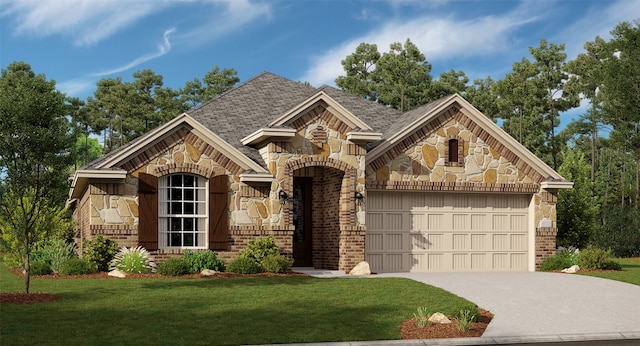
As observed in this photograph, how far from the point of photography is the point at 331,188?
24344 mm

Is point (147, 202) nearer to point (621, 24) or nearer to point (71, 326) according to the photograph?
point (71, 326)

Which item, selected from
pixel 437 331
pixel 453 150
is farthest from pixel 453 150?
pixel 437 331

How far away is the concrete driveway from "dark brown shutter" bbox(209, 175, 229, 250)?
532cm

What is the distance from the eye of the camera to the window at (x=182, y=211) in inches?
864

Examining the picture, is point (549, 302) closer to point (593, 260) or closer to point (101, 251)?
point (593, 260)

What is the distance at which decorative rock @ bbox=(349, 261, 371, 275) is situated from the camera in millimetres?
22484

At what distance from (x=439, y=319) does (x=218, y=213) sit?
1014cm

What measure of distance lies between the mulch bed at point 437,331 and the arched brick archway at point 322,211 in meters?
9.38

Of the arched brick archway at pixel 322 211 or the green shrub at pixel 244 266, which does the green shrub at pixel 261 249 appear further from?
the arched brick archway at pixel 322 211

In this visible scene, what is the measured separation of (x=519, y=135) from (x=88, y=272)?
4039cm

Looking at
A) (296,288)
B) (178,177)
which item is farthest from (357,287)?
(178,177)

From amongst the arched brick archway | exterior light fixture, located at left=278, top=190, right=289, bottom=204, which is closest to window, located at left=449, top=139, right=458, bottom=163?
the arched brick archway

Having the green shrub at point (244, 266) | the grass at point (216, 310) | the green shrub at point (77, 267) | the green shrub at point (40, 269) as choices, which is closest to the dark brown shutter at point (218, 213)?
the green shrub at point (244, 266)

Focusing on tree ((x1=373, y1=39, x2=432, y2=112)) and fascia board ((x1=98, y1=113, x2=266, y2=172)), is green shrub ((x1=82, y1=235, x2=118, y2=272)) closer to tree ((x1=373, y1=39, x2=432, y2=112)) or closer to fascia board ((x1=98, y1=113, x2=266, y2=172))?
fascia board ((x1=98, y1=113, x2=266, y2=172))
